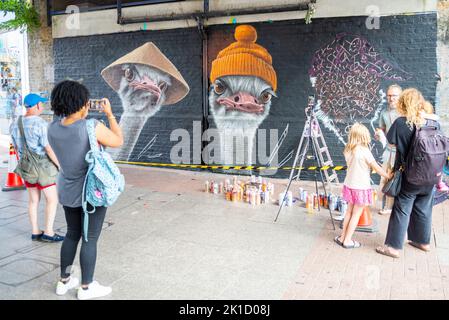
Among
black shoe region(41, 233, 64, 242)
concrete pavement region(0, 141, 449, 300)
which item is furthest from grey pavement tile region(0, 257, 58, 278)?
black shoe region(41, 233, 64, 242)

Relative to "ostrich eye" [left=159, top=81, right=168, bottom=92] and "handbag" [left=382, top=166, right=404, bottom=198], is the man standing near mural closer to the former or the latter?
"handbag" [left=382, top=166, right=404, bottom=198]

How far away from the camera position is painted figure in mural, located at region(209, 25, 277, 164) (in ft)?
29.2

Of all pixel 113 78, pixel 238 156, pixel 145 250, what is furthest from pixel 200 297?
pixel 113 78

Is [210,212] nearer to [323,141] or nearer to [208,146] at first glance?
[323,141]

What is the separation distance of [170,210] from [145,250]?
5.56ft

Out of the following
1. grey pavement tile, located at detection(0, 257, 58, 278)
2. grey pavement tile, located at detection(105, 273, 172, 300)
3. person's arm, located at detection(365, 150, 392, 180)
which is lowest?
grey pavement tile, located at detection(105, 273, 172, 300)

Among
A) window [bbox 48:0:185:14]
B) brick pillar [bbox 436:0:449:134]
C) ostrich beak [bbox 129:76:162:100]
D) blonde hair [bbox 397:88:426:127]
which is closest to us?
blonde hair [bbox 397:88:426:127]

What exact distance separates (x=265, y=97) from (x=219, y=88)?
109 cm

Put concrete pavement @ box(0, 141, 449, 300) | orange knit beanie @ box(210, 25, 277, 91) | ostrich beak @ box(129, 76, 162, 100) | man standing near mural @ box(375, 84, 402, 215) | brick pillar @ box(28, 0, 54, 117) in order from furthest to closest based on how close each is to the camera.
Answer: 1. brick pillar @ box(28, 0, 54, 117)
2. ostrich beak @ box(129, 76, 162, 100)
3. orange knit beanie @ box(210, 25, 277, 91)
4. man standing near mural @ box(375, 84, 402, 215)
5. concrete pavement @ box(0, 141, 449, 300)

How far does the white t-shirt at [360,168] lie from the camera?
509 centimetres

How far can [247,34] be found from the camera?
8945 mm

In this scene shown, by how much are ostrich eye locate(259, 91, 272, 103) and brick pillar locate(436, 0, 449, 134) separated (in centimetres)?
313

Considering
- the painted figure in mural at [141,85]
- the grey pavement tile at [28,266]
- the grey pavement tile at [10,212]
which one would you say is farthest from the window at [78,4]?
the grey pavement tile at [28,266]

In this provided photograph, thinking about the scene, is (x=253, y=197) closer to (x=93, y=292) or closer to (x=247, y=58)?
(x=247, y=58)
